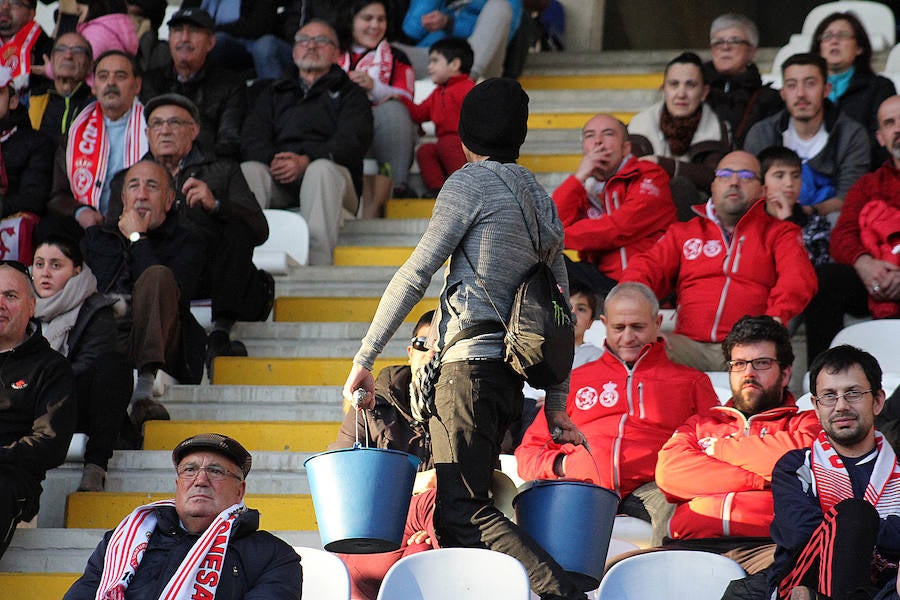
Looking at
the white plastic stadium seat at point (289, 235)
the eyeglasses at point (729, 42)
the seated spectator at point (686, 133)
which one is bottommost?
the white plastic stadium seat at point (289, 235)

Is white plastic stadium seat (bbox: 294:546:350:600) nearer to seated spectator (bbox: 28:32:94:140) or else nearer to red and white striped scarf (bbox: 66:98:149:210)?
red and white striped scarf (bbox: 66:98:149:210)

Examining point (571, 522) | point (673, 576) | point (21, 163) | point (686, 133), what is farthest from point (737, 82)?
point (571, 522)

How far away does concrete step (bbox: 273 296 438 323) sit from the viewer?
635 cm

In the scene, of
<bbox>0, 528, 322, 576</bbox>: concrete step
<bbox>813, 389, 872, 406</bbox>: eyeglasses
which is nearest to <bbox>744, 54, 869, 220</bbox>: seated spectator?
<bbox>813, 389, 872, 406</bbox>: eyeglasses

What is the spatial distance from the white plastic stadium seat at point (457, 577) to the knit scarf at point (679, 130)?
3.54 metres

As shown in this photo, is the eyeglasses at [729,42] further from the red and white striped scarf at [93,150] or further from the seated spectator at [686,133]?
the red and white striped scarf at [93,150]

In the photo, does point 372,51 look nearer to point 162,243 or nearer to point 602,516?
point 162,243

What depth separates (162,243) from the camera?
19.2ft

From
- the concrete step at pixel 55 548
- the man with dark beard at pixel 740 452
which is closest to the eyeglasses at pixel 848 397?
the man with dark beard at pixel 740 452

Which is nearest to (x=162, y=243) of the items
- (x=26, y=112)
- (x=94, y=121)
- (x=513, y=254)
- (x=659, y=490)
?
(x=94, y=121)

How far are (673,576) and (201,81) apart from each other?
14.3 feet

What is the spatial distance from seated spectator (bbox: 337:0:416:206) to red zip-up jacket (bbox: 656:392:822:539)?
312cm

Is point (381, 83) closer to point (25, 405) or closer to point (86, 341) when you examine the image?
point (86, 341)

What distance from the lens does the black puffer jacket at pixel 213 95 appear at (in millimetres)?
7241
